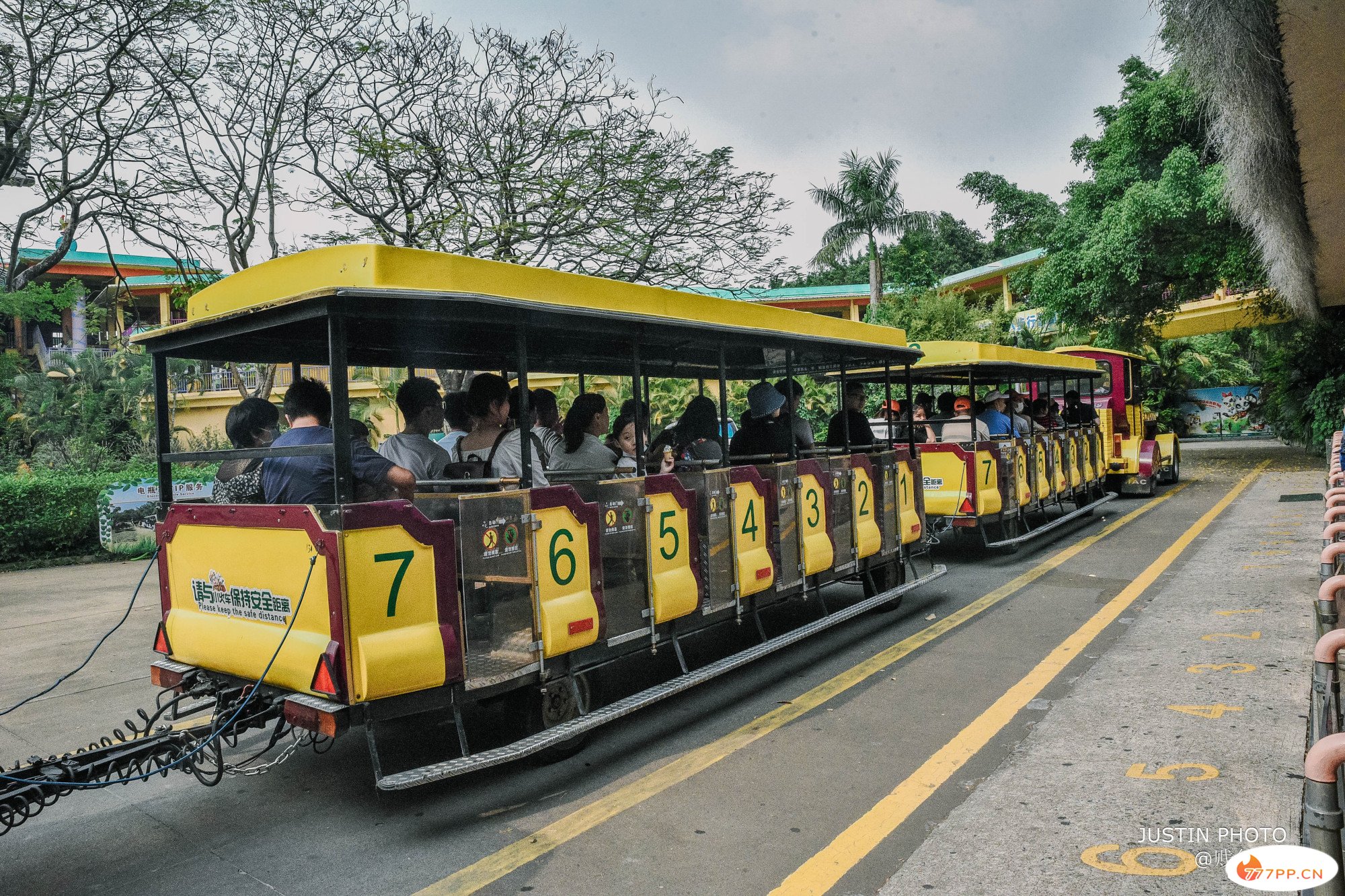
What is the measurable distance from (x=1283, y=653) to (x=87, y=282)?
33.1 meters

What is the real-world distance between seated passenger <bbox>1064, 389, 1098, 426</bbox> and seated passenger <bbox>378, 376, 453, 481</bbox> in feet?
37.1

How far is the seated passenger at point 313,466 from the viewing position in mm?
3969

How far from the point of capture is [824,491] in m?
6.59

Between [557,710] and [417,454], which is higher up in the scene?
[417,454]

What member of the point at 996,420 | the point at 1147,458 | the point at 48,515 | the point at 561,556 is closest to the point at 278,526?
the point at 561,556

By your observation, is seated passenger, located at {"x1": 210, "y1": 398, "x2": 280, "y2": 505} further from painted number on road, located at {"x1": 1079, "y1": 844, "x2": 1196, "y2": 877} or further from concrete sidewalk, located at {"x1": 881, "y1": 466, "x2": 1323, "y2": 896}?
painted number on road, located at {"x1": 1079, "y1": 844, "x2": 1196, "y2": 877}

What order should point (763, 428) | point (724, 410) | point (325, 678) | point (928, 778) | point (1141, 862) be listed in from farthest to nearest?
point (763, 428)
point (724, 410)
point (928, 778)
point (325, 678)
point (1141, 862)

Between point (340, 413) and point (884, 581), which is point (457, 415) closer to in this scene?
point (340, 413)

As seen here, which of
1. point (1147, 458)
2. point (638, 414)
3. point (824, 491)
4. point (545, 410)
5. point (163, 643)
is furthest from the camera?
point (1147, 458)

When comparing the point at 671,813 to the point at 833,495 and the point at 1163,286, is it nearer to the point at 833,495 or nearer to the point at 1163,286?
the point at 833,495

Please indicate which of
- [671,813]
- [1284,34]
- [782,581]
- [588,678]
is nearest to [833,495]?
[782,581]

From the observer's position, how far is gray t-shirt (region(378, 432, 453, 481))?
4832 mm

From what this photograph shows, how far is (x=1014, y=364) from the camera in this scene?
10.5 metres

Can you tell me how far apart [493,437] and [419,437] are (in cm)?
46
